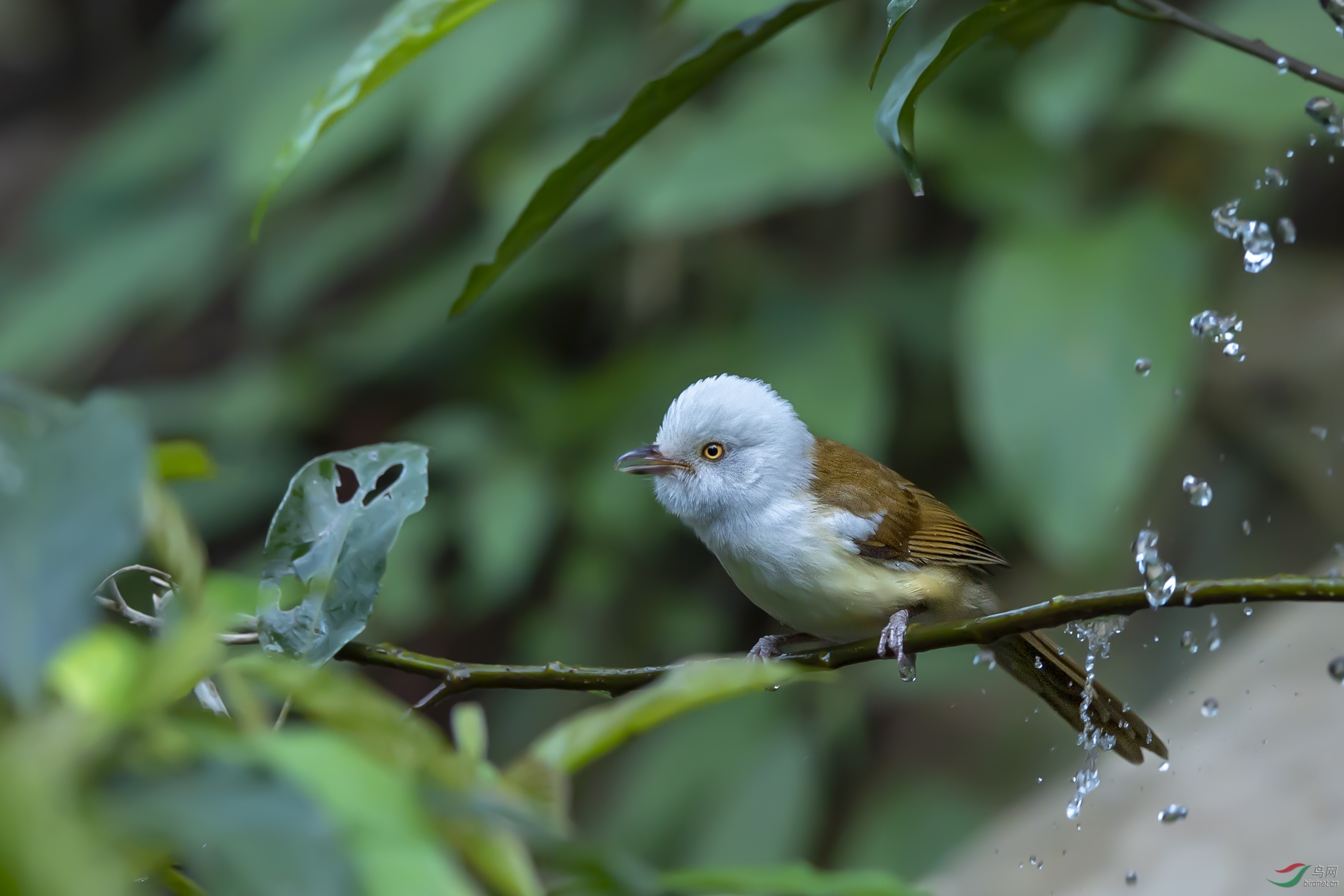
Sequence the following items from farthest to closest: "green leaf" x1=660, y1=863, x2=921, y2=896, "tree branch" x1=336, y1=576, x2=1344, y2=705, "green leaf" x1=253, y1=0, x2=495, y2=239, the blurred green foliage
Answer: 1. the blurred green foliage
2. "green leaf" x1=253, y1=0, x2=495, y2=239
3. "tree branch" x1=336, y1=576, x2=1344, y2=705
4. "green leaf" x1=660, y1=863, x2=921, y2=896

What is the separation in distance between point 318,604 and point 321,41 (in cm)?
428

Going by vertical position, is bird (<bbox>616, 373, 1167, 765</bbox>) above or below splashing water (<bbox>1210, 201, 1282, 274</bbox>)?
below

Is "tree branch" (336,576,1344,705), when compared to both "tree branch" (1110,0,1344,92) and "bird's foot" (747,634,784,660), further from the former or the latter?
"bird's foot" (747,634,784,660)

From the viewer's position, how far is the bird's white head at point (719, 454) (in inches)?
89.2

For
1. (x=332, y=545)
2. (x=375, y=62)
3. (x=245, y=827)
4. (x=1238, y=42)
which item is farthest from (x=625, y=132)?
(x=245, y=827)

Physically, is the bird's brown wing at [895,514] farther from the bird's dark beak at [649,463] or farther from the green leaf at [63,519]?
the green leaf at [63,519]

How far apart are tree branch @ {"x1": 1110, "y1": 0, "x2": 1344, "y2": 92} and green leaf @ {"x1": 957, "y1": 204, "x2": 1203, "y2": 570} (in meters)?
2.15

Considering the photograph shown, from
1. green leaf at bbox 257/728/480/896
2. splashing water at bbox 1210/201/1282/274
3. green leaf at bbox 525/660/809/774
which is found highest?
green leaf at bbox 257/728/480/896

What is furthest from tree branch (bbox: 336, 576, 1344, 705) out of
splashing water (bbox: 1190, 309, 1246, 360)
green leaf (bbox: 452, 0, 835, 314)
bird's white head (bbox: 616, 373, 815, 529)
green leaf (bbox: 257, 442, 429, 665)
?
bird's white head (bbox: 616, 373, 815, 529)

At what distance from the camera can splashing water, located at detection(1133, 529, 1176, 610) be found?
1140mm

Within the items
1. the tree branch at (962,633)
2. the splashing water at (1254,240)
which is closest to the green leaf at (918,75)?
the tree branch at (962,633)

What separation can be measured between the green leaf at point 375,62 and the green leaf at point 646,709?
35.2 inches

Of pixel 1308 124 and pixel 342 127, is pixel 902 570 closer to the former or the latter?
pixel 1308 124

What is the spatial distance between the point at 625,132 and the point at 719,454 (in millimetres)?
905
